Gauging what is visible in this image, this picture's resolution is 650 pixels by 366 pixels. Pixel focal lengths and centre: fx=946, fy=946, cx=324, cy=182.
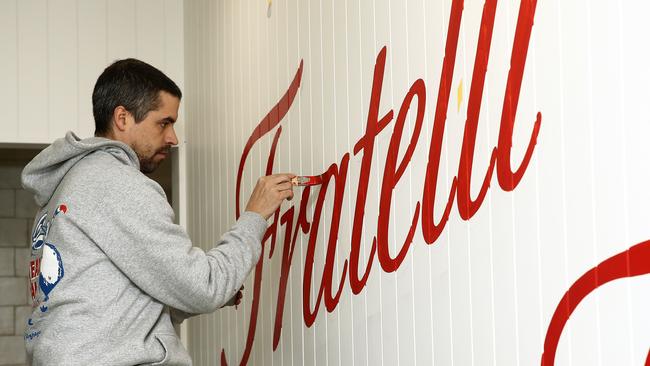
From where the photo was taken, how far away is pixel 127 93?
7.44 feet

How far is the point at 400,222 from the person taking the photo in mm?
1965

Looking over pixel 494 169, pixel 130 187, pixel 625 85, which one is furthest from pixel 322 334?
pixel 625 85

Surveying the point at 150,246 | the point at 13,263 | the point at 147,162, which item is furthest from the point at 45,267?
the point at 13,263

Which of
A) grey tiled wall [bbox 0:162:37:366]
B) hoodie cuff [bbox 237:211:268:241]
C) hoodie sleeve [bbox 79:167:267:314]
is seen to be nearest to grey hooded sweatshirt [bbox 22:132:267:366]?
hoodie sleeve [bbox 79:167:267:314]

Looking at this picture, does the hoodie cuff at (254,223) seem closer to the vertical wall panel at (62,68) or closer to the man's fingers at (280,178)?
the man's fingers at (280,178)

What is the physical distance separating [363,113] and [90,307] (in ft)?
2.44

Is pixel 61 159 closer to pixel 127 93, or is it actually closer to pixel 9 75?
pixel 127 93

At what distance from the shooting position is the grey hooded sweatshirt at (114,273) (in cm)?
200

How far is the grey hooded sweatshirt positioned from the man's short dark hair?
0.17 meters

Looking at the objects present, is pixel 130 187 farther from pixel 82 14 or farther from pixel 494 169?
pixel 82 14

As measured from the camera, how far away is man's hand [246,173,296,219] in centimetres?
236

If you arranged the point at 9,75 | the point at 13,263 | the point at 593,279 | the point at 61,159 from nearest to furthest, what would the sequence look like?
1. the point at 593,279
2. the point at 61,159
3. the point at 9,75
4. the point at 13,263

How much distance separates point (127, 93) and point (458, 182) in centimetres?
94

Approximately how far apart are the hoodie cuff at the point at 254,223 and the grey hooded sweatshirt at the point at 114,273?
12 centimetres
